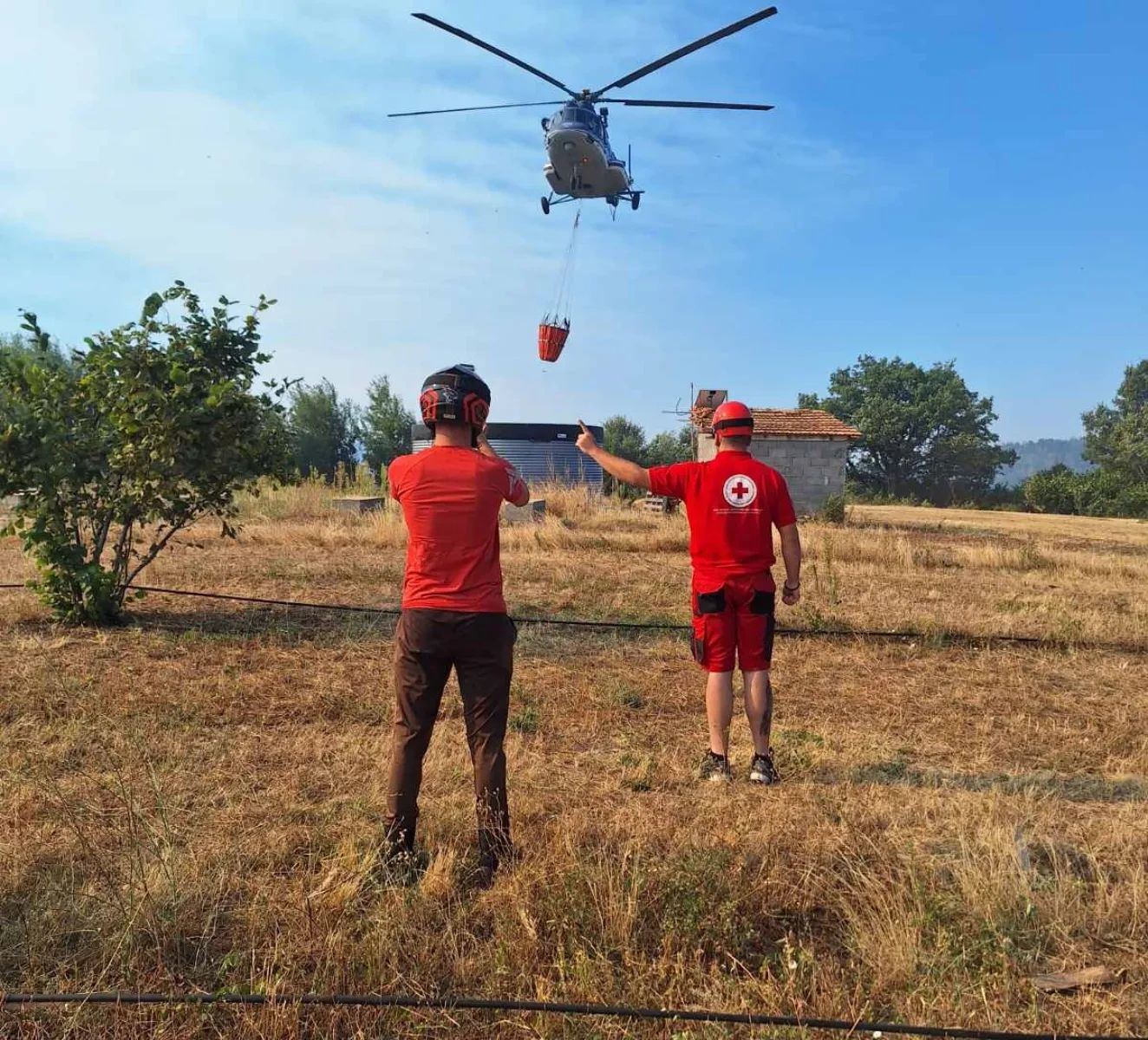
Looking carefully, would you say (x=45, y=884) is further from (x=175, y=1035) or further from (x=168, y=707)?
(x=168, y=707)

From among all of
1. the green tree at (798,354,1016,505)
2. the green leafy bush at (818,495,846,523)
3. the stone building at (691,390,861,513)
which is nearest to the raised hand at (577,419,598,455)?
the green leafy bush at (818,495,846,523)

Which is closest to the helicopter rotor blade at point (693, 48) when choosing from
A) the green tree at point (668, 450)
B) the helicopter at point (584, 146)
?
the helicopter at point (584, 146)

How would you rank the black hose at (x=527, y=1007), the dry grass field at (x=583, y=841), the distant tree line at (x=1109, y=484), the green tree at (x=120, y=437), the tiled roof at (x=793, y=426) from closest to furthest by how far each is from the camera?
1. the black hose at (x=527, y=1007)
2. the dry grass field at (x=583, y=841)
3. the green tree at (x=120, y=437)
4. the tiled roof at (x=793, y=426)
5. the distant tree line at (x=1109, y=484)

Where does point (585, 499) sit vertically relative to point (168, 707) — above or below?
above

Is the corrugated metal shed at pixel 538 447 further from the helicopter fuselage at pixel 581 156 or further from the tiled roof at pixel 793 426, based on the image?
the helicopter fuselage at pixel 581 156

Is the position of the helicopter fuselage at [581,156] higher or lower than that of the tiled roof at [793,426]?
higher

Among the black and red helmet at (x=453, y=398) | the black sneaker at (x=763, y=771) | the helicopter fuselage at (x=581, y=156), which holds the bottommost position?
the black sneaker at (x=763, y=771)

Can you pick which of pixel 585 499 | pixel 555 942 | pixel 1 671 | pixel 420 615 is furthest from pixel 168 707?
pixel 585 499

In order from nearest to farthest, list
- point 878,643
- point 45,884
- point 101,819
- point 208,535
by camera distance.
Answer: point 45,884
point 101,819
point 878,643
point 208,535

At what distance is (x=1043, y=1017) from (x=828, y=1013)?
639mm

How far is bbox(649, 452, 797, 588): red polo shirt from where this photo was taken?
13.7 ft

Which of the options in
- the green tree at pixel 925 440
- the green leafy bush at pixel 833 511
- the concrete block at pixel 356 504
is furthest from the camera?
the green tree at pixel 925 440

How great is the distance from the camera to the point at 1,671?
5859 mm

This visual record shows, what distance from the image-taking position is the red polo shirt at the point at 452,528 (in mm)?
3199
